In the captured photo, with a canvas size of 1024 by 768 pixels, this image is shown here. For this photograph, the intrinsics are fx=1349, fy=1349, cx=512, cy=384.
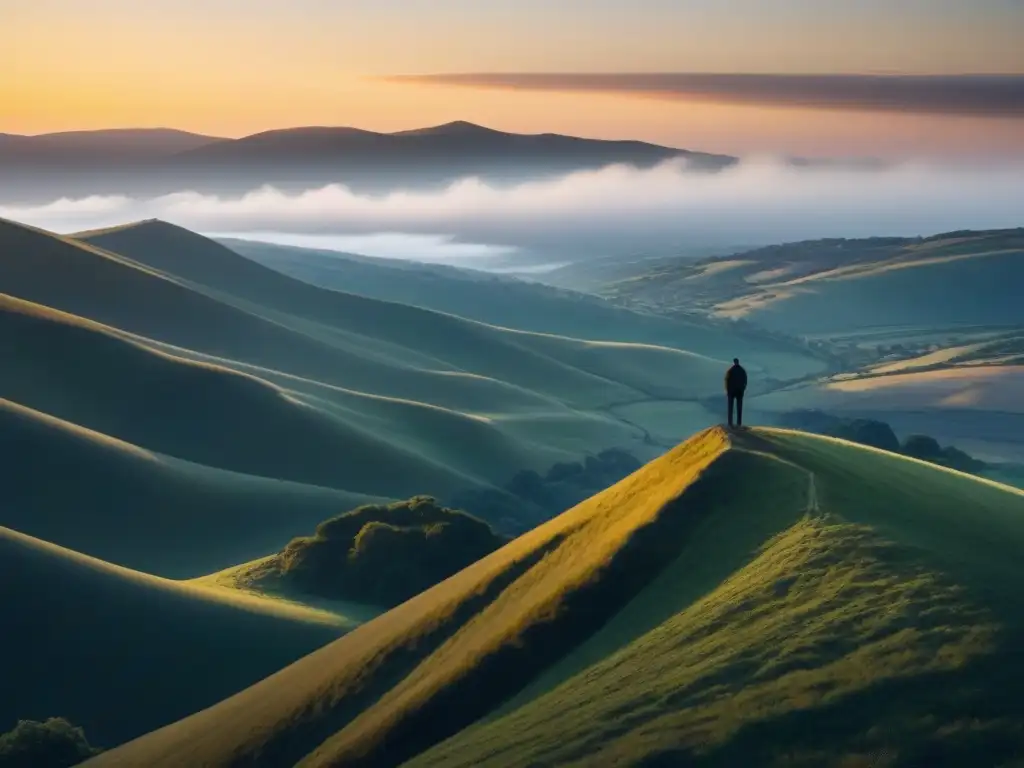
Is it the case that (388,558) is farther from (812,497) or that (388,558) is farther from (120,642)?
(812,497)

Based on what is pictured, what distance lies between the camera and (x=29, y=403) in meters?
133

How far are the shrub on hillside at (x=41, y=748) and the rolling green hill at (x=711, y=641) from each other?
186 inches

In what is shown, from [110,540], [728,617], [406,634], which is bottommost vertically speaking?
[110,540]

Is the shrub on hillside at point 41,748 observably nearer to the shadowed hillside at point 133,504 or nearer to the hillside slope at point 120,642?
the hillside slope at point 120,642

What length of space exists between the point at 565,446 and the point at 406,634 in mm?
123533

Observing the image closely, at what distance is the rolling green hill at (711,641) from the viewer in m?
25.6

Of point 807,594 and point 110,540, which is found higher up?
point 807,594

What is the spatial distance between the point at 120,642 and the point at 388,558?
18.3 meters

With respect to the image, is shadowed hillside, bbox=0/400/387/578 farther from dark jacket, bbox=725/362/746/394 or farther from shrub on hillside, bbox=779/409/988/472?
dark jacket, bbox=725/362/746/394

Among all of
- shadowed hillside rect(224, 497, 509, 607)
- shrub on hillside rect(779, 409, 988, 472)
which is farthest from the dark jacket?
shrub on hillside rect(779, 409, 988, 472)

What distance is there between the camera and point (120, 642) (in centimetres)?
6569

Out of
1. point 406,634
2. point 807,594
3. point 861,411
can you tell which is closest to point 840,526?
point 807,594

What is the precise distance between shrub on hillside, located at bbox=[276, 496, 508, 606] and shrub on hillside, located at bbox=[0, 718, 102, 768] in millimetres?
29267

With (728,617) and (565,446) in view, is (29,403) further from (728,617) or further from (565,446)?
(728,617)
